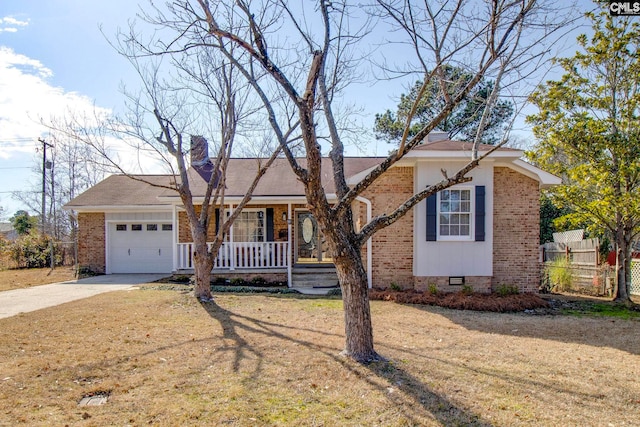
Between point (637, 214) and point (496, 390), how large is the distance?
326 inches

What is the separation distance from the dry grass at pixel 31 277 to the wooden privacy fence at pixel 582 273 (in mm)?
16404

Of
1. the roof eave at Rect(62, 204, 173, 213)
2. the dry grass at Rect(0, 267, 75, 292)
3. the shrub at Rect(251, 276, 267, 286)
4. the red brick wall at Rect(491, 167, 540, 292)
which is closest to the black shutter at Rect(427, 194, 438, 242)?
the red brick wall at Rect(491, 167, 540, 292)

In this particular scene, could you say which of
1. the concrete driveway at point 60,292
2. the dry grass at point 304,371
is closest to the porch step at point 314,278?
the dry grass at point 304,371

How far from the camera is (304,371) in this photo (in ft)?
15.9

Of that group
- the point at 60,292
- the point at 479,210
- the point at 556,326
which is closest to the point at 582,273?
the point at 479,210

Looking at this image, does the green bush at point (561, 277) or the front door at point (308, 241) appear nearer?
the green bush at point (561, 277)

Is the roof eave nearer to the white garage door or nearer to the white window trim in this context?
the white garage door

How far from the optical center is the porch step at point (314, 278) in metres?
12.8

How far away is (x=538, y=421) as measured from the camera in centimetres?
364

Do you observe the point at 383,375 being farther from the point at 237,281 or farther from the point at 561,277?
the point at 561,277

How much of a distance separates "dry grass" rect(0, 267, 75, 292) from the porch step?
839 cm

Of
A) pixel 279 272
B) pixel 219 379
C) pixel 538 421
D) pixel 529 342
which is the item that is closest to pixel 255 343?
pixel 219 379

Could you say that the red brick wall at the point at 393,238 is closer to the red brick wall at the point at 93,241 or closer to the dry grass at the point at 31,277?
the dry grass at the point at 31,277

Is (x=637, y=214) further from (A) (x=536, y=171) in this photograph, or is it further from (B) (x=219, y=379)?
(B) (x=219, y=379)
